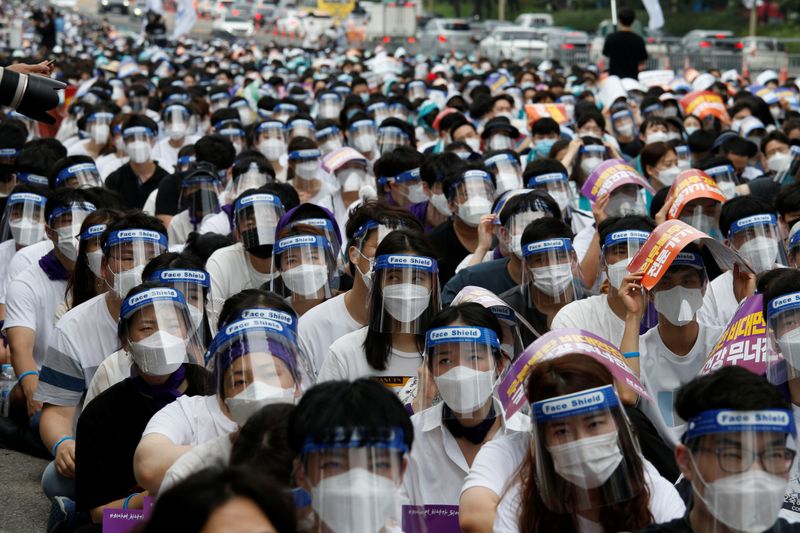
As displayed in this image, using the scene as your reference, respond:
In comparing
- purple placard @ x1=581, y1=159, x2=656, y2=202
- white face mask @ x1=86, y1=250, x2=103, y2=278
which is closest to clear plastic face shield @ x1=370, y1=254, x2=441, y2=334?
white face mask @ x1=86, y1=250, x2=103, y2=278

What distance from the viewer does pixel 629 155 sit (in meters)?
15.5

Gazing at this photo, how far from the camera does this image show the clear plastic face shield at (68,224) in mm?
7949

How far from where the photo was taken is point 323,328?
659 cm

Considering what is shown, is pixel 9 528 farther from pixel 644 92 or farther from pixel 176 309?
pixel 644 92

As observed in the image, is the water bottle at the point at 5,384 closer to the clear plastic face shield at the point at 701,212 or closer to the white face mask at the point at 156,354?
the white face mask at the point at 156,354

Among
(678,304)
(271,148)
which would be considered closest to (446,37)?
(271,148)

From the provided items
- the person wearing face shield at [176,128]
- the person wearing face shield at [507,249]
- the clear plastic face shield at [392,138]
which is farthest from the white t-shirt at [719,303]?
the person wearing face shield at [176,128]

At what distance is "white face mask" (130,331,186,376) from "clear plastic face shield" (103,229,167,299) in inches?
49.7

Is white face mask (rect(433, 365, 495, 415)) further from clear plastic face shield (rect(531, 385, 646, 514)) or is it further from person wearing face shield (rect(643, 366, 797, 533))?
person wearing face shield (rect(643, 366, 797, 533))

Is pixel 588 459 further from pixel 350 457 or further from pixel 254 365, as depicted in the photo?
pixel 254 365

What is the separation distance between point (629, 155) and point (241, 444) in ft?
39.7

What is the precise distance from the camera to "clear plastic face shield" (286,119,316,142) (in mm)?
14625

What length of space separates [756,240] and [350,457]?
4.29m

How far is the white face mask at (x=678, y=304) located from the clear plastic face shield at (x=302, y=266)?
1.83 meters
